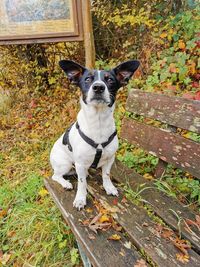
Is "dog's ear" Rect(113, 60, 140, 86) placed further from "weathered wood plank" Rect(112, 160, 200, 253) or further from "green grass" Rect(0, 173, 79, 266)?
"green grass" Rect(0, 173, 79, 266)

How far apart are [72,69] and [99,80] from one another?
332 millimetres

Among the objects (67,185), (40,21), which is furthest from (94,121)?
(40,21)

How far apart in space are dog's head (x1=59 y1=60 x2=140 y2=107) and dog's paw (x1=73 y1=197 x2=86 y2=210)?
784mm

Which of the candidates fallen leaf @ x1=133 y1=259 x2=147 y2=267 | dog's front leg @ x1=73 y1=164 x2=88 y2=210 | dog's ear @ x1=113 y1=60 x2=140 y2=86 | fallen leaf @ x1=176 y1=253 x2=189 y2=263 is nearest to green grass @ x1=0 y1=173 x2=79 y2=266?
dog's front leg @ x1=73 y1=164 x2=88 y2=210

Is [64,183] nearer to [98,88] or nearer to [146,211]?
[146,211]

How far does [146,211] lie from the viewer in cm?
223

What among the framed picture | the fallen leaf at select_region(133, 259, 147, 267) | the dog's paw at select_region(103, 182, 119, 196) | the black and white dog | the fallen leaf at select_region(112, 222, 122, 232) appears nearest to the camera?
the fallen leaf at select_region(133, 259, 147, 267)

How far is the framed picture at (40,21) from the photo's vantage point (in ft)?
11.6

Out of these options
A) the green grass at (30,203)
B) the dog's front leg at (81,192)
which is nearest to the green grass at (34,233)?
the green grass at (30,203)

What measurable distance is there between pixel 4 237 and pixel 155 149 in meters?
1.82

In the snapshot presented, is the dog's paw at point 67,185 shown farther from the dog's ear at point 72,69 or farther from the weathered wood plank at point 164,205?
the dog's ear at point 72,69

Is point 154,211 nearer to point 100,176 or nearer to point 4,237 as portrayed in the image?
point 100,176

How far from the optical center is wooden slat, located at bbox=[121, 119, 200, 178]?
2369mm

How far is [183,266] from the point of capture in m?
1.69
